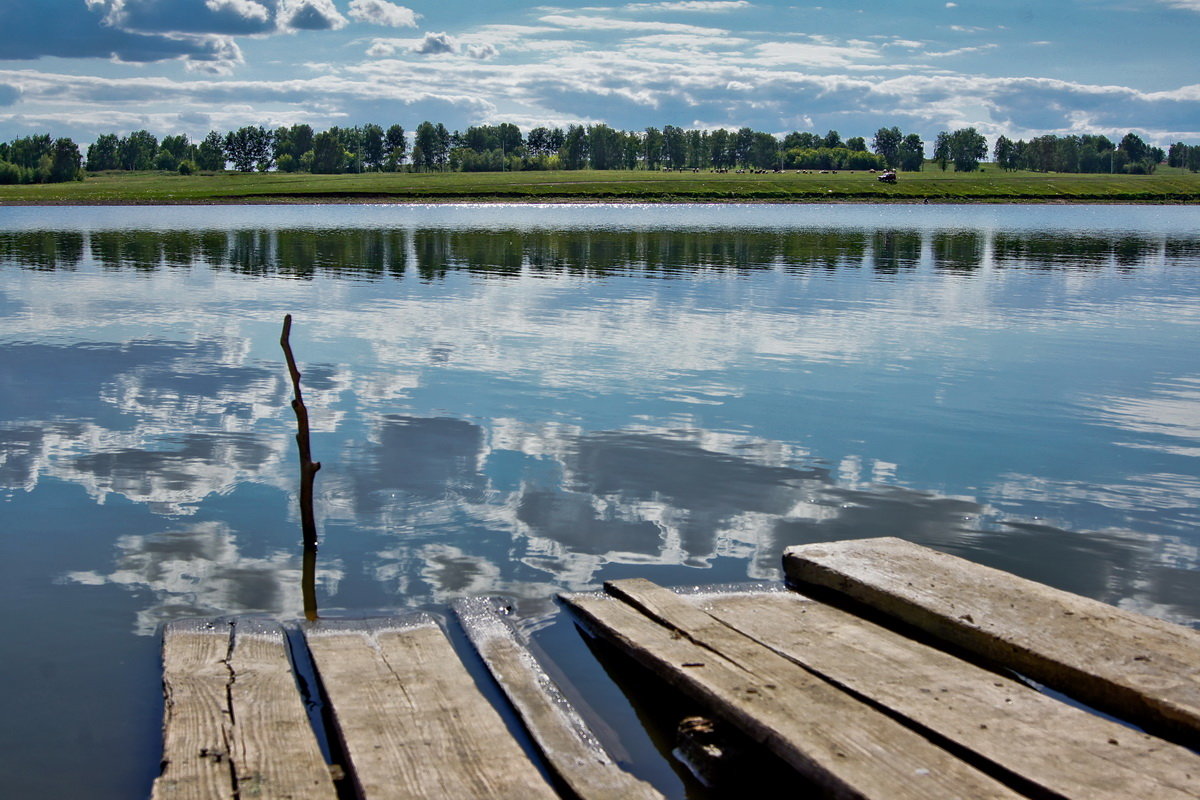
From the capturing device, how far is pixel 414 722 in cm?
930

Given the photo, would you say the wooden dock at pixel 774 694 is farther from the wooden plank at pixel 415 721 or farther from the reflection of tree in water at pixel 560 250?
the reflection of tree in water at pixel 560 250

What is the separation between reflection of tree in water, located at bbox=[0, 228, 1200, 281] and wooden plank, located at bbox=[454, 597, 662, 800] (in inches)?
1712

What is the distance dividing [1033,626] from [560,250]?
63.5 meters

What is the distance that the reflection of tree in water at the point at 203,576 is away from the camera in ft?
42.8

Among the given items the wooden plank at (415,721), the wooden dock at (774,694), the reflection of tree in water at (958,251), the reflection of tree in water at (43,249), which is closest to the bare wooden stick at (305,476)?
the wooden dock at (774,694)

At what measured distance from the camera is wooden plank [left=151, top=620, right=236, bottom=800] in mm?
8359

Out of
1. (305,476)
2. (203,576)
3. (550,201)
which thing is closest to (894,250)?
(305,476)

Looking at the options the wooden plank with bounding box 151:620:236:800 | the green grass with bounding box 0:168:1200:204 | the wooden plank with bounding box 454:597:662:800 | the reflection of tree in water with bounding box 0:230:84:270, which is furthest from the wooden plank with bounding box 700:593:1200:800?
the green grass with bounding box 0:168:1200:204

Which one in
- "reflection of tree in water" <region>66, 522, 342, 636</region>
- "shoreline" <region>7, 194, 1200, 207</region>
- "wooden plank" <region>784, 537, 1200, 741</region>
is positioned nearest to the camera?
"wooden plank" <region>784, 537, 1200, 741</region>

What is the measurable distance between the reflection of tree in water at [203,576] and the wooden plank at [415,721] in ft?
5.97

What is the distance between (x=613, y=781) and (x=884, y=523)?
8.59 m

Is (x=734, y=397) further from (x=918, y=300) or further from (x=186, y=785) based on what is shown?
(x=918, y=300)

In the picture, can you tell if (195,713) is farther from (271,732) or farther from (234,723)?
(271,732)

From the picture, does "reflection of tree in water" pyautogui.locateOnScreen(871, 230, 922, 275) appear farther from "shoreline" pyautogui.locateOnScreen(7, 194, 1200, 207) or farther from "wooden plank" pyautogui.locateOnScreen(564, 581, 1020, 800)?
"shoreline" pyautogui.locateOnScreen(7, 194, 1200, 207)
